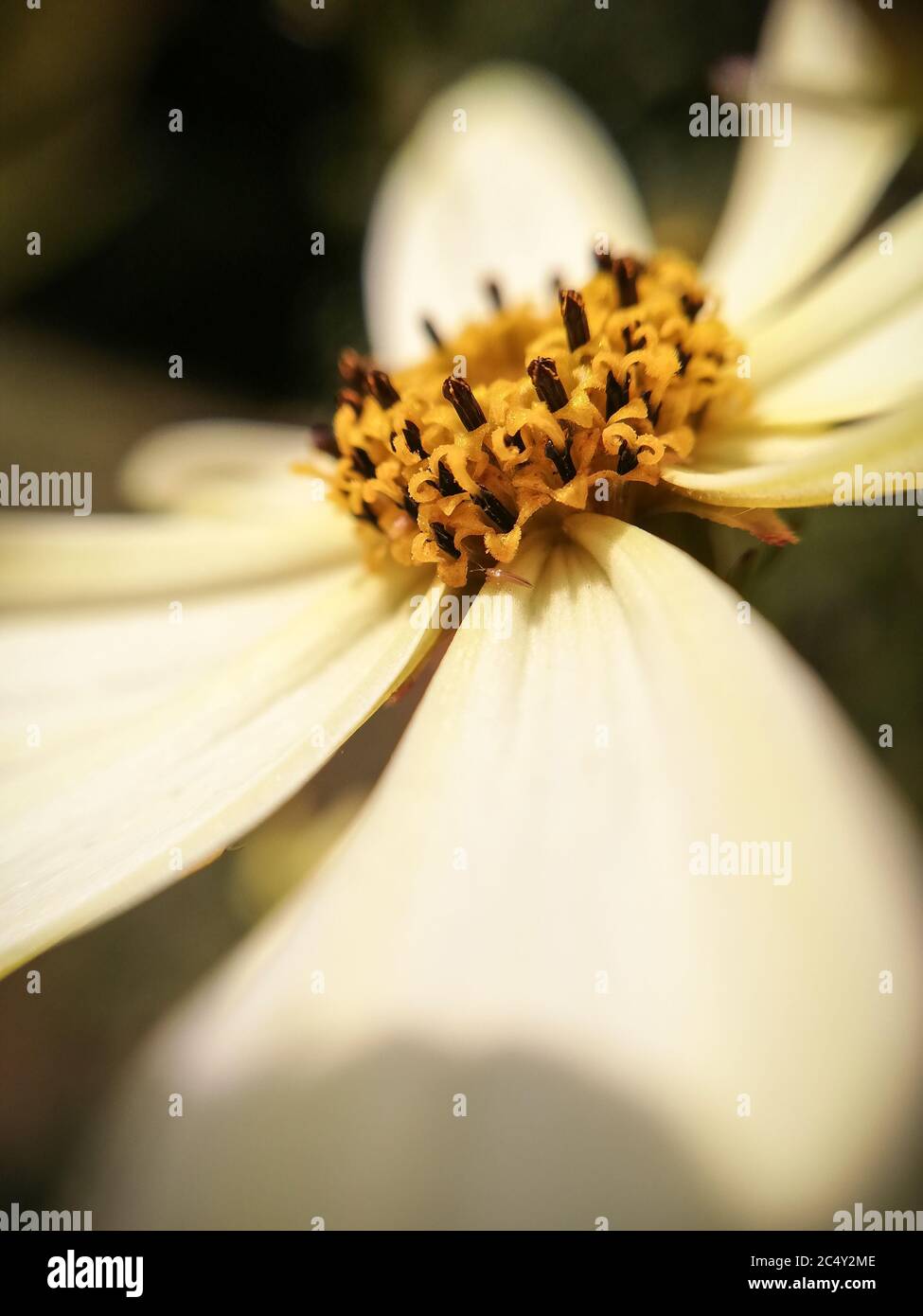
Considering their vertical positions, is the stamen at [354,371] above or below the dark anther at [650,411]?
above

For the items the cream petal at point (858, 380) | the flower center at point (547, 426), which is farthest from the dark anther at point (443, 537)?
the cream petal at point (858, 380)

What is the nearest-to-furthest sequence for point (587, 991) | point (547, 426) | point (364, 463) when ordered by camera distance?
1. point (587, 991)
2. point (547, 426)
3. point (364, 463)

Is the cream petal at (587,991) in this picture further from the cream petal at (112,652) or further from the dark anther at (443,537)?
the cream petal at (112,652)

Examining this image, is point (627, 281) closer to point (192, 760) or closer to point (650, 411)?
point (650, 411)

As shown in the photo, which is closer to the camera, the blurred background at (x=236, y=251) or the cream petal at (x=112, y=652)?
the cream petal at (x=112, y=652)

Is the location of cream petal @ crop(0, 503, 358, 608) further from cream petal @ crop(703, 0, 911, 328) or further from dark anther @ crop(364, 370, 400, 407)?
cream petal @ crop(703, 0, 911, 328)

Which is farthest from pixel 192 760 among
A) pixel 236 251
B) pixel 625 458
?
pixel 236 251

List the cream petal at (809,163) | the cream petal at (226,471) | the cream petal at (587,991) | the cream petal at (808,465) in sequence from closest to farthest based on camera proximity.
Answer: the cream petal at (587,991), the cream petal at (808,465), the cream petal at (809,163), the cream petal at (226,471)
